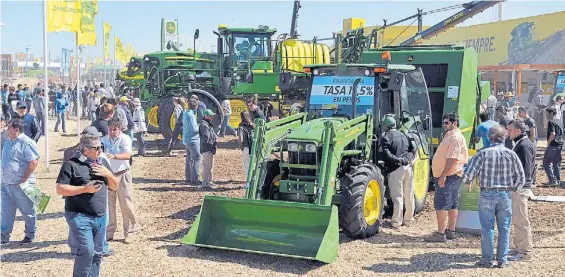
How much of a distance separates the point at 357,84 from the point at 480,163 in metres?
2.48

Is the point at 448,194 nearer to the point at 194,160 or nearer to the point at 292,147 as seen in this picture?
the point at 292,147

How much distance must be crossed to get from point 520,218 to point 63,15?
11.3m

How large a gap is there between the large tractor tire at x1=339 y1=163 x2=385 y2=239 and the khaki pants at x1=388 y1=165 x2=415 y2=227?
0.40m

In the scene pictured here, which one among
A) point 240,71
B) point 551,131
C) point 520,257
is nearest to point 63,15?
point 240,71

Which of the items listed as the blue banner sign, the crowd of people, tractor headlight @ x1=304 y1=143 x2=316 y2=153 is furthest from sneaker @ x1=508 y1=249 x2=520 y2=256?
the blue banner sign

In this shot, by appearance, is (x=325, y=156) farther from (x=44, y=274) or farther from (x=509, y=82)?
(x=509, y=82)

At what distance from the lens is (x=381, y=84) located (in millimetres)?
8977

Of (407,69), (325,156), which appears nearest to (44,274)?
(325,156)

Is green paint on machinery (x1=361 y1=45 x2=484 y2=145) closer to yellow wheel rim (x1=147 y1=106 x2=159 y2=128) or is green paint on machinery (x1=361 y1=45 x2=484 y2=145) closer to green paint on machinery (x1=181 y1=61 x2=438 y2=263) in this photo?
green paint on machinery (x1=181 y1=61 x2=438 y2=263)

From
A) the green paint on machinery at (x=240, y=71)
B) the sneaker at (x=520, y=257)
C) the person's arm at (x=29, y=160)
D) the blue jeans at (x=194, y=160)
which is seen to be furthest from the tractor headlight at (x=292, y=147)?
the green paint on machinery at (x=240, y=71)

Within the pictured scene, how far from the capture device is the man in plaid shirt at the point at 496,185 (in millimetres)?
6891

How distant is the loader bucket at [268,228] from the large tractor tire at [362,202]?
69 cm

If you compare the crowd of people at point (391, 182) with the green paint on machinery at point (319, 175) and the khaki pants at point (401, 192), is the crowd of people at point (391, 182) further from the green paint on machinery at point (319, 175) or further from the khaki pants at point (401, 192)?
the green paint on machinery at point (319, 175)

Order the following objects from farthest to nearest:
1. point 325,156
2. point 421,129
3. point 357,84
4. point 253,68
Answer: point 253,68
point 421,129
point 357,84
point 325,156
